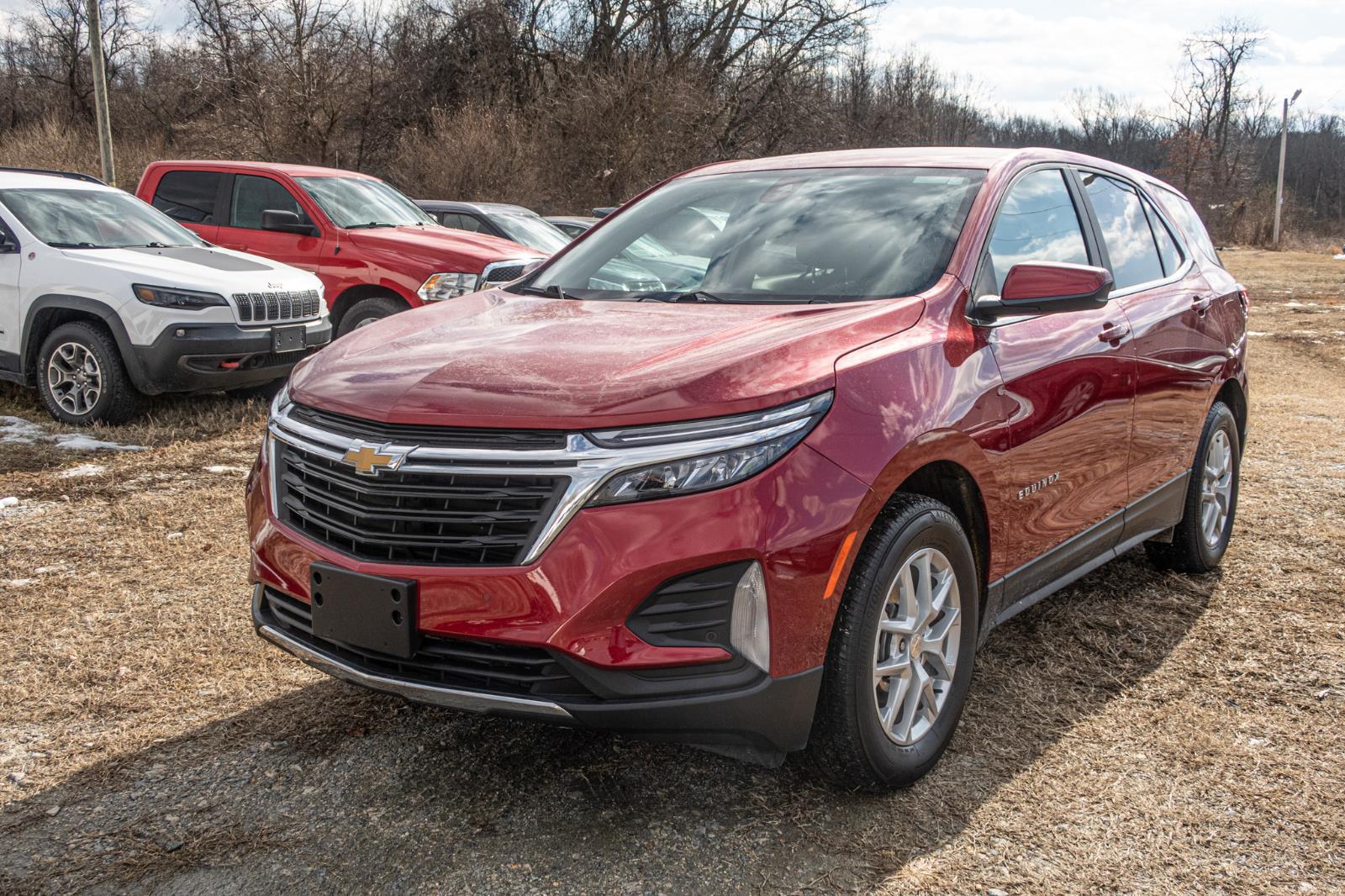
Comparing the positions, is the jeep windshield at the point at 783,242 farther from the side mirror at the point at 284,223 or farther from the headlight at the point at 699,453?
the side mirror at the point at 284,223

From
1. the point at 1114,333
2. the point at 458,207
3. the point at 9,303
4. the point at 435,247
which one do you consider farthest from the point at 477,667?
the point at 458,207

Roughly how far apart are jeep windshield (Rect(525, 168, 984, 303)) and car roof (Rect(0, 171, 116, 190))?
20.4ft

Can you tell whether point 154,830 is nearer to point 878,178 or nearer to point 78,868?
point 78,868

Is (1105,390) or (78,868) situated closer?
(78,868)

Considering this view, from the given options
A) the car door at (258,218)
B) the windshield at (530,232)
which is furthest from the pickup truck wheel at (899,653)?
the windshield at (530,232)

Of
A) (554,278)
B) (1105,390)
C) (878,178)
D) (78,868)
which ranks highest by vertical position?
(878,178)

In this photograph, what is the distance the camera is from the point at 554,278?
400cm

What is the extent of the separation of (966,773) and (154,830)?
2.14 metres

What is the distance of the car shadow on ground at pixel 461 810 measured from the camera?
262 centimetres

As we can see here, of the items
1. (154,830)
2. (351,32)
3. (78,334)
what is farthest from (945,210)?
(351,32)

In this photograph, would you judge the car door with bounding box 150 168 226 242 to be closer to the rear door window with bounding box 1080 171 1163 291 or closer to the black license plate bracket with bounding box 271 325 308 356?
the black license plate bracket with bounding box 271 325 308 356

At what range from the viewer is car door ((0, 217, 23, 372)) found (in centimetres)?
784

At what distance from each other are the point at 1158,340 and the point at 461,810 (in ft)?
9.82

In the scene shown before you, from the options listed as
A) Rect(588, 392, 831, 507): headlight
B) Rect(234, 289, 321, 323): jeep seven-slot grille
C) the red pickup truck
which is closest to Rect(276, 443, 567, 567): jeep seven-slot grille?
Rect(588, 392, 831, 507): headlight
